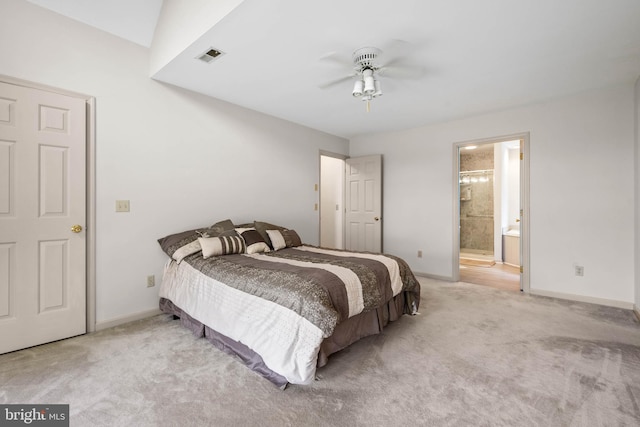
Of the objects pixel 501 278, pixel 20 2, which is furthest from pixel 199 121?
pixel 501 278

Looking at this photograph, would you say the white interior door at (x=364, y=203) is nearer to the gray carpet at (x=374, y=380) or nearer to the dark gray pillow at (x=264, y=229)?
the dark gray pillow at (x=264, y=229)

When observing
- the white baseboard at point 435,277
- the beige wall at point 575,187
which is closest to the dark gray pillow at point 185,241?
the white baseboard at point 435,277

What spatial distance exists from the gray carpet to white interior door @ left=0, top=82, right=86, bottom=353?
0.25m

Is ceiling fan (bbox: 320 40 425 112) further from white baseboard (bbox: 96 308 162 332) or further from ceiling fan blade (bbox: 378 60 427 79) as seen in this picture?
white baseboard (bbox: 96 308 162 332)

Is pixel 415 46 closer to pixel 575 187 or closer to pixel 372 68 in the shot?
pixel 372 68

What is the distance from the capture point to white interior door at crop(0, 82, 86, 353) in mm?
2225

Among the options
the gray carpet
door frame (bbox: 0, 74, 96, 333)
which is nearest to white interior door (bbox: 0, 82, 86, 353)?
door frame (bbox: 0, 74, 96, 333)

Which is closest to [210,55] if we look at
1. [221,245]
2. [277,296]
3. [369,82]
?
[369,82]

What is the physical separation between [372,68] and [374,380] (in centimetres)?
247

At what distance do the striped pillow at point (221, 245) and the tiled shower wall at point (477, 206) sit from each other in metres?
5.98

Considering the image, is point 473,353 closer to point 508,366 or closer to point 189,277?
point 508,366

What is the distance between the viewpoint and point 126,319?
2818 mm

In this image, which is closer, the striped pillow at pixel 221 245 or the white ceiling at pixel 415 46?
the white ceiling at pixel 415 46

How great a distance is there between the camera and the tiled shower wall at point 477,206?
6777 mm
